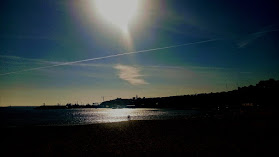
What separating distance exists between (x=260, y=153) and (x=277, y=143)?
416 centimetres

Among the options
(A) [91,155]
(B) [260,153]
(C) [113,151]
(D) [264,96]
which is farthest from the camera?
(D) [264,96]

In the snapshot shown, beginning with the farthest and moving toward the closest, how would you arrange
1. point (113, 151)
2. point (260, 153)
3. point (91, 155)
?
point (113, 151)
point (91, 155)
point (260, 153)

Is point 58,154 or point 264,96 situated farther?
point 264,96

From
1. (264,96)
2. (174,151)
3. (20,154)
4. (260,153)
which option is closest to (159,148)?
(174,151)

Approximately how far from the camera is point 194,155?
14.1 m

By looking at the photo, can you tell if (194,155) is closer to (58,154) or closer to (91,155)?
(91,155)

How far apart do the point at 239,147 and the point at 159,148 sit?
638 cm

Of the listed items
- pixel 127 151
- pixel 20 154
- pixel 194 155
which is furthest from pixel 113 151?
pixel 20 154

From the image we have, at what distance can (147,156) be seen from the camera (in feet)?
47.9

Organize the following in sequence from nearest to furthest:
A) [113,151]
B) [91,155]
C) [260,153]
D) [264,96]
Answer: [260,153]
[91,155]
[113,151]
[264,96]

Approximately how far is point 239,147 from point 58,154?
14.6 m

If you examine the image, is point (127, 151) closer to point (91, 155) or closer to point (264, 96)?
point (91, 155)

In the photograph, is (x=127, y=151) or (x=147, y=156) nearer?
(x=147, y=156)

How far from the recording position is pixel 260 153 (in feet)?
45.4
